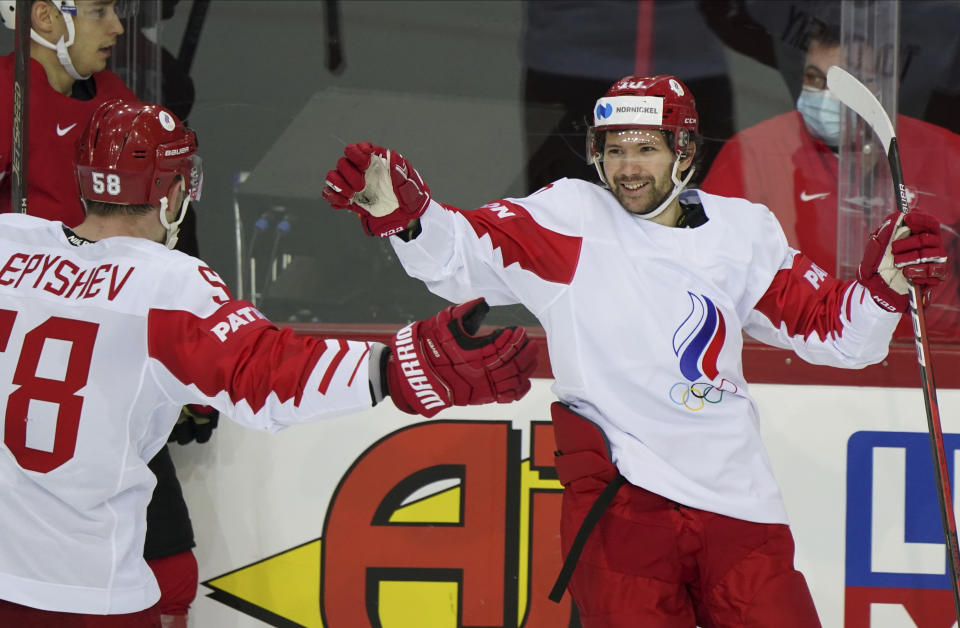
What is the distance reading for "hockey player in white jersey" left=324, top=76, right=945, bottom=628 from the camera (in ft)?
6.96

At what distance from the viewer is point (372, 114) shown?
361 centimetres

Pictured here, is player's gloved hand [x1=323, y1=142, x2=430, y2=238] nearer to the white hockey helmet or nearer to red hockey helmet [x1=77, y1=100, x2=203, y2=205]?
red hockey helmet [x1=77, y1=100, x2=203, y2=205]

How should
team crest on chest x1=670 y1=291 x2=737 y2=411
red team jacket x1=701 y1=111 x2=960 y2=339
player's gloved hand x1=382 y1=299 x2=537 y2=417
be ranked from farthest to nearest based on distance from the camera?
red team jacket x1=701 y1=111 x2=960 y2=339 < team crest on chest x1=670 y1=291 x2=737 y2=411 < player's gloved hand x1=382 y1=299 x2=537 y2=417

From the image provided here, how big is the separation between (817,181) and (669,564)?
4.84ft

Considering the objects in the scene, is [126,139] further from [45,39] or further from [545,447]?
[545,447]

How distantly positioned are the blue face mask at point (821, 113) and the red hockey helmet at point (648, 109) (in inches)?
37.9

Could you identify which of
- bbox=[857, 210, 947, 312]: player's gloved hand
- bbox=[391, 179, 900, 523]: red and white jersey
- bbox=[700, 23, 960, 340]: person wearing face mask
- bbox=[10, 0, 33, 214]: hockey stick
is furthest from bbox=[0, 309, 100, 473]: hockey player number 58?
bbox=[700, 23, 960, 340]: person wearing face mask

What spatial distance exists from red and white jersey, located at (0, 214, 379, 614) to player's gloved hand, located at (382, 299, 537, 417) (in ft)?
0.23

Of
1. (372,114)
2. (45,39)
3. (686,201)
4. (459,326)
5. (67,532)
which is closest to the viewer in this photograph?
(459,326)

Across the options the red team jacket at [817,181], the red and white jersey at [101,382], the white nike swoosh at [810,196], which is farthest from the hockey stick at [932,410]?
the red and white jersey at [101,382]

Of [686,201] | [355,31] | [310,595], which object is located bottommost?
[310,595]

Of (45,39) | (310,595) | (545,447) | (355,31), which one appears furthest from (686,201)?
(355,31)

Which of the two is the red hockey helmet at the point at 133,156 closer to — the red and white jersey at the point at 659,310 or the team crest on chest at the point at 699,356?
the red and white jersey at the point at 659,310

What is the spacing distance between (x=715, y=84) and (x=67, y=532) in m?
2.53
